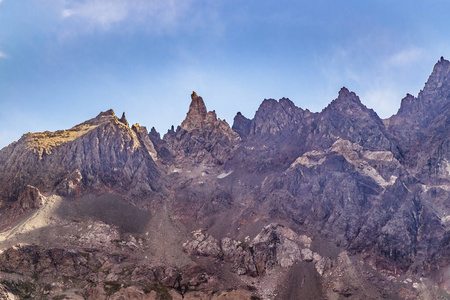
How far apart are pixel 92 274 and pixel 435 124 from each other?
582 ft

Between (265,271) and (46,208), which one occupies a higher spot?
(46,208)

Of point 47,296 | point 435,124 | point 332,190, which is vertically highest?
point 435,124

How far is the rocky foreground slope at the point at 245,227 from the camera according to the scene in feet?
410

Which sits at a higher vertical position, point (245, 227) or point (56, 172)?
point (56, 172)

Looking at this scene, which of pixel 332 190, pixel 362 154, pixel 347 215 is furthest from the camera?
pixel 362 154

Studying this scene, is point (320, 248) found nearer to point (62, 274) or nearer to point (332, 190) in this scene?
point (332, 190)

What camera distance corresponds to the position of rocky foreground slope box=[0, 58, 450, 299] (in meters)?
125

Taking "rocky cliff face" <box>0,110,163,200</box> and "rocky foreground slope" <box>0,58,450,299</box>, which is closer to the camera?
"rocky foreground slope" <box>0,58,450,299</box>

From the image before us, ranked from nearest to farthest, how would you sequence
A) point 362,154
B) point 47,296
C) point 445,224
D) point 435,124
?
point 47,296
point 445,224
point 362,154
point 435,124

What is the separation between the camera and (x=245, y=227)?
160 meters

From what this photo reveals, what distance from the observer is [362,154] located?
181500 millimetres

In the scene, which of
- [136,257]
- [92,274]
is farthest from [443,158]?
[92,274]

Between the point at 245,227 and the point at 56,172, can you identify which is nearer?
the point at 245,227

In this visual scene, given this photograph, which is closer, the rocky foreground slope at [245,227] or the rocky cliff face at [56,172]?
the rocky foreground slope at [245,227]
